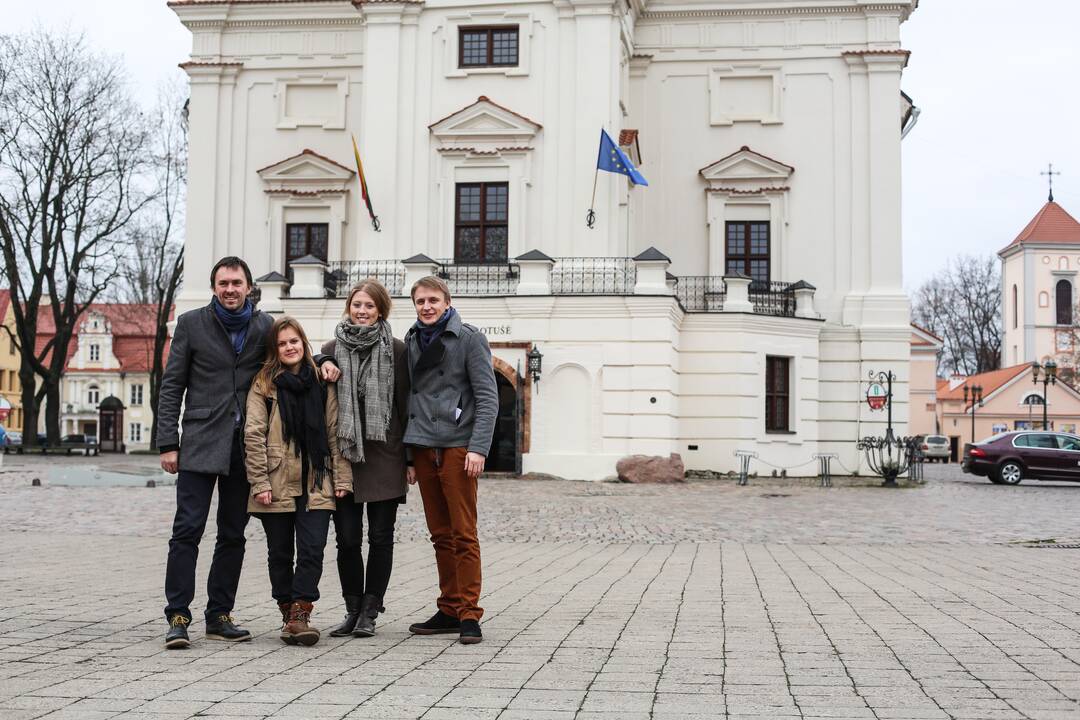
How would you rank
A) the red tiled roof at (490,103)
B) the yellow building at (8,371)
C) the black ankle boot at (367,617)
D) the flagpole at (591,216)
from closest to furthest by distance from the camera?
the black ankle boot at (367,617)
the flagpole at (591,216)
the red tiled roof at (490,103)
the yellow building at (8,371)

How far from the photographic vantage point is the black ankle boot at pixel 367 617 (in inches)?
269

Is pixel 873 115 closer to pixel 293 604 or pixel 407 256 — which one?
pixel 407 256

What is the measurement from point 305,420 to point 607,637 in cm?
208

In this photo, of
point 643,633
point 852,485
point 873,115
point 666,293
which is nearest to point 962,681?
point 643,633

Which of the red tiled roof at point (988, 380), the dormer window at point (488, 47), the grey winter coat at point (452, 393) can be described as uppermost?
the dormer window at point (488, 47)

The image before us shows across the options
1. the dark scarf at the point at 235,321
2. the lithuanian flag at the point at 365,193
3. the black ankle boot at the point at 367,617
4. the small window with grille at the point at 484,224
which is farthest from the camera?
the small window with grille at the point at 484,224

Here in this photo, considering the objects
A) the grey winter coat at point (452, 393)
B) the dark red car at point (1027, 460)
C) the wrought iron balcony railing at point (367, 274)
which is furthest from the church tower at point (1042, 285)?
the grey winter coat at point (452, 393)

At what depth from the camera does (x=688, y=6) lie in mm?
32156

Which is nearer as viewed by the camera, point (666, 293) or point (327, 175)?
point (666, 293)

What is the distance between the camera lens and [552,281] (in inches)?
1070

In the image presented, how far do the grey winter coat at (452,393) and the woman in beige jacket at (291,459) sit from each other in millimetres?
479

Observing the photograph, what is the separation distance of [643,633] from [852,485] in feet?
70.5

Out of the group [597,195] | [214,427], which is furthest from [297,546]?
[597,195]

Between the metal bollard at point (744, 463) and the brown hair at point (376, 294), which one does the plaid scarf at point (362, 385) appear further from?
the metal bollard at point (744, 463)
